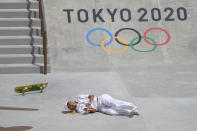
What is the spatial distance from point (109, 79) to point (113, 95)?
1.69m

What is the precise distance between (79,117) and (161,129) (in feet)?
5.69

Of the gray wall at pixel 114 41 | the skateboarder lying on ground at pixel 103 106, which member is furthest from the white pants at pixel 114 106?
the gray wall at pixel 114 41

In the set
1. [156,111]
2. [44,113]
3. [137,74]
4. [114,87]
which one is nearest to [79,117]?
[44,113]

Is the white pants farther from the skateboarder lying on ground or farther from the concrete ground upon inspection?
the concrete ground

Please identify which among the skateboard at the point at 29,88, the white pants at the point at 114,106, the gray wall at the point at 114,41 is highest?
the gray wall at the point at 114,41

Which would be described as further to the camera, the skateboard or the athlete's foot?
the skateboard

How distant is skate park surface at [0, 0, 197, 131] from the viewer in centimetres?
674

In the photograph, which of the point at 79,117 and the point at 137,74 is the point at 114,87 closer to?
the point at 137,74

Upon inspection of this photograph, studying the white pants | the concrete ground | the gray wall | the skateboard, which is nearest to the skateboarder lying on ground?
the white pants

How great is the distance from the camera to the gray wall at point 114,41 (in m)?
11.9

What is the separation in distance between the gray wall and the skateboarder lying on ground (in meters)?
4.13

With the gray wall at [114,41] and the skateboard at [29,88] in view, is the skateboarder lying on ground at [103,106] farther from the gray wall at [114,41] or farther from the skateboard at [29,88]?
the gray wall at [114,41]

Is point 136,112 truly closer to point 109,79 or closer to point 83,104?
point 83,104

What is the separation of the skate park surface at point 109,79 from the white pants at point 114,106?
0.14 metres
